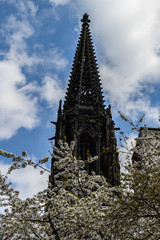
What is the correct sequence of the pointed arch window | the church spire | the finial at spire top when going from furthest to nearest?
the finial at spire top, the church spire, the pointed arch window

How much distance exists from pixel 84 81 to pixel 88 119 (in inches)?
336

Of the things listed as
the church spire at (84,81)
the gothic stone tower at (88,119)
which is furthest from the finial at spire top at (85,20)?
the gothic stone tower at (88,119)

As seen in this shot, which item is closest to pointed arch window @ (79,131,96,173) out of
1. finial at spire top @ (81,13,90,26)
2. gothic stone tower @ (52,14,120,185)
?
gothic stone tower @ (52,14,120,185)

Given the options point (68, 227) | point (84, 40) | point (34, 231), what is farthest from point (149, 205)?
point (84, 40)

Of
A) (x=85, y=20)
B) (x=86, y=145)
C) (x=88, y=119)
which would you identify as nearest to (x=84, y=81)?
(x=88, y=119)

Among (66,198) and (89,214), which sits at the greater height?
(66,198)

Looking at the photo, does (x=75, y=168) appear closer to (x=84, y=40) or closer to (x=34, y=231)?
(x=34, y=231)

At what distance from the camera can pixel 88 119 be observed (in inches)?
1332

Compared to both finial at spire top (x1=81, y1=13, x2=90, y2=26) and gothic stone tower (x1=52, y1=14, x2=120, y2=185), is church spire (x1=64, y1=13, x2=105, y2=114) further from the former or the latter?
finial at spire top (x1=81, y1=13, x2=90, y2=26)

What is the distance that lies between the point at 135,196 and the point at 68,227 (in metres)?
2.23

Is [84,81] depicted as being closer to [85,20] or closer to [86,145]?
[86,145]

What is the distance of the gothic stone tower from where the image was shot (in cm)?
3034

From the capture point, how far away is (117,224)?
905 cm

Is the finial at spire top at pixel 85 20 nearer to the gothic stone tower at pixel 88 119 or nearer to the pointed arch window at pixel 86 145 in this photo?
the gothic stone tower at pixel 88 119
